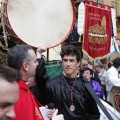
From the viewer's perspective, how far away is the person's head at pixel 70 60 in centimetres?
276

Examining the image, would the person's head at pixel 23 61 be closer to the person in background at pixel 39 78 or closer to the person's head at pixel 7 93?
the person in background at pixel 39 78

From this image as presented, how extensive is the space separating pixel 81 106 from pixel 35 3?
40.8 inches

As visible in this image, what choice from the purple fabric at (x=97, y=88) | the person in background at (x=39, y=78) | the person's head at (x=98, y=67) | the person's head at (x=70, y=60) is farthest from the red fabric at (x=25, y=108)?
the person's head at (x=98, y=67)

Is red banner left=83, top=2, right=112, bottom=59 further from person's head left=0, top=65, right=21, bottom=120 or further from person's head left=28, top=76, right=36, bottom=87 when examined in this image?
person's head left=0, top=65, right=21, bottom=120

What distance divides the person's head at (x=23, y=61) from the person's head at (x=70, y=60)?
73 cm

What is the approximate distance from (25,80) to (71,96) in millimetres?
774

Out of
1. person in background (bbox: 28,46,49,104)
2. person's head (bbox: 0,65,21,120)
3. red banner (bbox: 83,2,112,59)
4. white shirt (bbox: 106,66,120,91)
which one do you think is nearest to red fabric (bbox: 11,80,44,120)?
person's head (bbox: 0,65,21,120)

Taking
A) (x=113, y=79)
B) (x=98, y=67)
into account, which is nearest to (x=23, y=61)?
Result: (x=113, y=79)

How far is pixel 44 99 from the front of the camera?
2.70 meters

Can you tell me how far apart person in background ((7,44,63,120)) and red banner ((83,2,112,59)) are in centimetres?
425

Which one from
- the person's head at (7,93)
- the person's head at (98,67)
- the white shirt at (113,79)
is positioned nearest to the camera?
the person's head at (7,93)

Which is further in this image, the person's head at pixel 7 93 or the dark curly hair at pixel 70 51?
the dark curly hair at pixel 70 51

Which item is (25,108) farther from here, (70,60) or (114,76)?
(114,76)

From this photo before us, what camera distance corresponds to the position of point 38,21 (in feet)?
8.79
